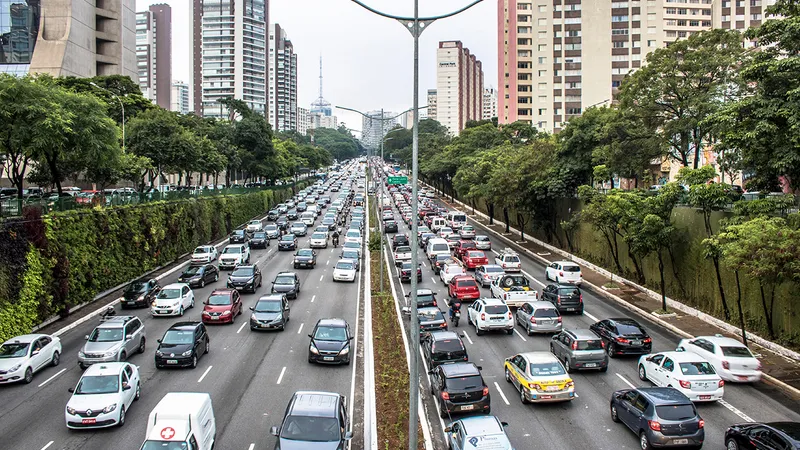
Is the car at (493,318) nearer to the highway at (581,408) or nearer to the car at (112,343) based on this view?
the highway at (581,408)

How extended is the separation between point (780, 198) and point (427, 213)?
2174 inches

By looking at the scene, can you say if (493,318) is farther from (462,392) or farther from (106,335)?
(106,335)

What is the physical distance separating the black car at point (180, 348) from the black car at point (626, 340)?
51.1 ft

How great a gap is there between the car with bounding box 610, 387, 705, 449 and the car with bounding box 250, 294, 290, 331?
15877 millimetres

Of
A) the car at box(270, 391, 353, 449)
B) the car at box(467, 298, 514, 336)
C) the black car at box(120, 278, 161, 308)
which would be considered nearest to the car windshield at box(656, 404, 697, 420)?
the car at box(270, 391, 353, 449)

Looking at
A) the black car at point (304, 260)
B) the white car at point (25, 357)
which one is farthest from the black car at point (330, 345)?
the black car at point (304, 260)

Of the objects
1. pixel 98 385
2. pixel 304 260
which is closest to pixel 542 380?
pixel 98 385

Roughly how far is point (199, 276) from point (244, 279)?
11.6 feet

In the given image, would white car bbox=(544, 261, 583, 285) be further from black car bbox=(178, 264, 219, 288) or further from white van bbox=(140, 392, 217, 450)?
white van bbox=(140, 392, 217, 450)

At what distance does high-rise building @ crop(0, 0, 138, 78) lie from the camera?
245ft

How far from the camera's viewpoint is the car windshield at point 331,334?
75.5ft

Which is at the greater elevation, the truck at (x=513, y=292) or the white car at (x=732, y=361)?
the truck at (x=513, y=292)

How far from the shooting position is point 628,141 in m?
42.3

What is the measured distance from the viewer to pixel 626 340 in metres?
23.4
